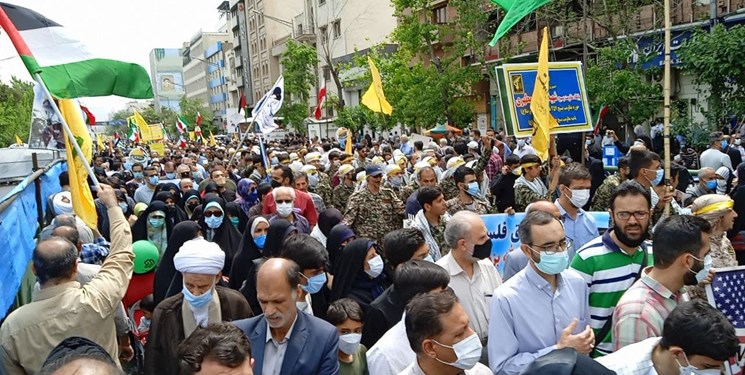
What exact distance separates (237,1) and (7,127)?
50.9 meters

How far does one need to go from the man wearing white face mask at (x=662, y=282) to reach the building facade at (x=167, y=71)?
5888 inches

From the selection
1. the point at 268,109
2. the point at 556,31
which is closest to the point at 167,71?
the point at 556,31

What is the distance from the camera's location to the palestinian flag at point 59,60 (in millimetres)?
5414

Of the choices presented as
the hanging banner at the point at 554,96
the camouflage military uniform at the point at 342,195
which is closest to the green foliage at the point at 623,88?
the hanging banner at the point at 554,96

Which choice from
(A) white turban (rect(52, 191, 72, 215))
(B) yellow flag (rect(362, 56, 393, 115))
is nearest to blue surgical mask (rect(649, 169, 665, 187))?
(A) white turban (rect(52, 191, 72, 215))

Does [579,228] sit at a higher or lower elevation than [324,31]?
lower

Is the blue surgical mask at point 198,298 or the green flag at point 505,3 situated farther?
the green flag at point 505,3

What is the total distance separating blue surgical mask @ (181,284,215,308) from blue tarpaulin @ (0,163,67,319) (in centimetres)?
135

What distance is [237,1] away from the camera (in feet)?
258

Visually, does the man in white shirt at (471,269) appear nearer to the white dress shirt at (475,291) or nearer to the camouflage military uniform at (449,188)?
the white dress shirt at (475,291)

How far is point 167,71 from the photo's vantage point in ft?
494

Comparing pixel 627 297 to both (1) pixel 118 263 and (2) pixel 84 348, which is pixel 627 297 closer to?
(2) pixel 84 348

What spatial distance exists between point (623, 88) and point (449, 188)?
10451mm

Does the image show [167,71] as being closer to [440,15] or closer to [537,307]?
[440,15]
